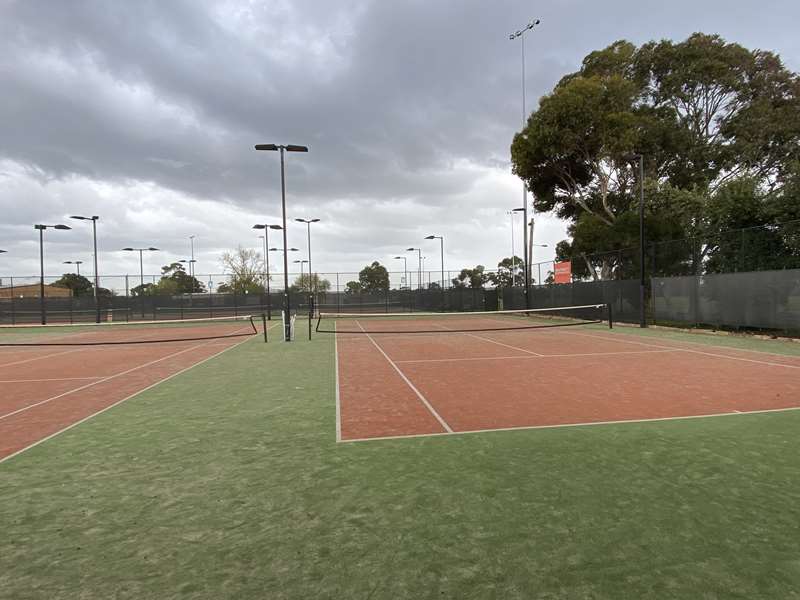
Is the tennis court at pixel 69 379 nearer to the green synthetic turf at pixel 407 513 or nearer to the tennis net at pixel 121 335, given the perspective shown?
the green synthetic turf at pixel 407 513

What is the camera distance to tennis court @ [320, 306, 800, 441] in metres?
5.87

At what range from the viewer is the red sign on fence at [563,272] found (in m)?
32.0

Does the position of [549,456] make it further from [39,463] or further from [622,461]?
[39,463]

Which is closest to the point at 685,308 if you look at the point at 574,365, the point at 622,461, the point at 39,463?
the point at 574,365

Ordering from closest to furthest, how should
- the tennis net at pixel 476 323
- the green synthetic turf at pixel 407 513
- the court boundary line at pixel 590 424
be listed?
the green synthetic turf at pixel 407 513
the court boundary line at pixel 590 424
the tennis net at pixel 476 323

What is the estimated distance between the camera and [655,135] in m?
29.0

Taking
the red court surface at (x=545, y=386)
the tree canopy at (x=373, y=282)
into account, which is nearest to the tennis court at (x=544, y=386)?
the red court surface at (x=545, y=386)

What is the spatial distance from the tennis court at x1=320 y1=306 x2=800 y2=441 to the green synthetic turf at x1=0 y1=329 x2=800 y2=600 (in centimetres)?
55

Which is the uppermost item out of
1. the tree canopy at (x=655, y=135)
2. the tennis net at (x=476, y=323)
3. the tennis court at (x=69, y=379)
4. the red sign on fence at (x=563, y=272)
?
the tree canopy at (x=655, y=135)

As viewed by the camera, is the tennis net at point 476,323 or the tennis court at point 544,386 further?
the tennis net at point 476,323

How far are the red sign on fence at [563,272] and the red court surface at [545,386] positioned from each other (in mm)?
19049

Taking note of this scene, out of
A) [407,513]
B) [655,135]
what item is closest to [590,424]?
[407,513]

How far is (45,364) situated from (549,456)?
12344mm

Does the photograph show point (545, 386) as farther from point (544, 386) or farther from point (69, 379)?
point (69, 379)
